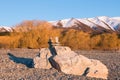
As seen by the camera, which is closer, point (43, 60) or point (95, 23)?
point (43, 60)

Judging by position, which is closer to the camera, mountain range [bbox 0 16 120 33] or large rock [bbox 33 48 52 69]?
large rock [bbox 33 48 52 69]

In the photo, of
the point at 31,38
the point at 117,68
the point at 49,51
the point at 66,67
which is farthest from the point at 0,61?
the point at 31,38

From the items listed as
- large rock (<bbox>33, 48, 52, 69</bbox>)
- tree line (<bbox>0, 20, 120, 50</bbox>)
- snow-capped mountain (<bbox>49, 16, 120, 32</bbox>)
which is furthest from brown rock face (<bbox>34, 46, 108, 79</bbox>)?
snow-capped mountain (<bbox>49, 16, 120, 32</bbox>)

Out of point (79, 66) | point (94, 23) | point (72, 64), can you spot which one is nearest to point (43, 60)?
point (72, 64)

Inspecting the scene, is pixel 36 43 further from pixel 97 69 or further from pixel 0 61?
pixel 97 69

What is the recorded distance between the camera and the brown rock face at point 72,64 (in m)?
11.5

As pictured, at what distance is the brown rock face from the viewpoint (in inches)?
453

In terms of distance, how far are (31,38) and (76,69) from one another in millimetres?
18912

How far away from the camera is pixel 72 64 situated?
38.4ft

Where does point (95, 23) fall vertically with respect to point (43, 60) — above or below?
above

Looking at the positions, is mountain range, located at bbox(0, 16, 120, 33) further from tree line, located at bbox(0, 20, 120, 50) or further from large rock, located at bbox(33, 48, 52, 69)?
large rock, located at bbox(33, 48, 52, 69)

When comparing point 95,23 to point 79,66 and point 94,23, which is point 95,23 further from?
point 79,66

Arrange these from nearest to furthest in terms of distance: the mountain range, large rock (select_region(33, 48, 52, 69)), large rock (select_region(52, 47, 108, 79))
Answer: large rock (select_region(52, 47, 108, 79)) < large rock (select_region(33, 48, 52, 69)) < the mountain range

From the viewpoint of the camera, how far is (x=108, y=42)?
30.4 meters
